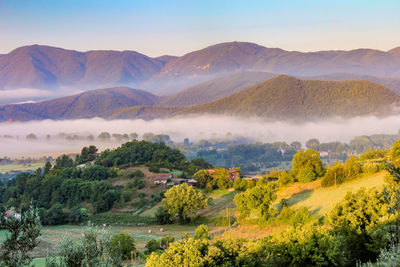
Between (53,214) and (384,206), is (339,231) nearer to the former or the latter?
(384,206)

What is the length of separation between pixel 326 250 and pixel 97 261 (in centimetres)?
1264

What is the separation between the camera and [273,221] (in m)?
32.4

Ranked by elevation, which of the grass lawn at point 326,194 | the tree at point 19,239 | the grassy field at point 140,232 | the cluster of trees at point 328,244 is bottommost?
the grassy field at point 140,232

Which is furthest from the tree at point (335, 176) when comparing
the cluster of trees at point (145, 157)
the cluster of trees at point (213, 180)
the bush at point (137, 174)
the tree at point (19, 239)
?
the cluster of trees at point (145, 157)

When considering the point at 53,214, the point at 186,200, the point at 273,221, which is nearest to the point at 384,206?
the point at 273,221

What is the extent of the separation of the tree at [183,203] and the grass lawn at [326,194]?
11562mm

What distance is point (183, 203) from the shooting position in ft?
140

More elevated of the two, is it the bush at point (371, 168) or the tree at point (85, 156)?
the bush at point (371, 168)

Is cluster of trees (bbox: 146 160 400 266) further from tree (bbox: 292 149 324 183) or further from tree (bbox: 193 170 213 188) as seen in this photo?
tree (bbox: 193 170 213 188)

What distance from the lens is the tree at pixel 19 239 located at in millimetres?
10727

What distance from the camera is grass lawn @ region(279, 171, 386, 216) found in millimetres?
35069

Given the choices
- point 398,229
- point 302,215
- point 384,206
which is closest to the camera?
point 398,229

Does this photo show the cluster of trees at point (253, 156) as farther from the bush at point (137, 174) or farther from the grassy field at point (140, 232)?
the grassy field at point (140, 232)

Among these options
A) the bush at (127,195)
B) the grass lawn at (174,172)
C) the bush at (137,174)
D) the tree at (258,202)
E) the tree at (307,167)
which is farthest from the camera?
the grass lawn at (174,172)
